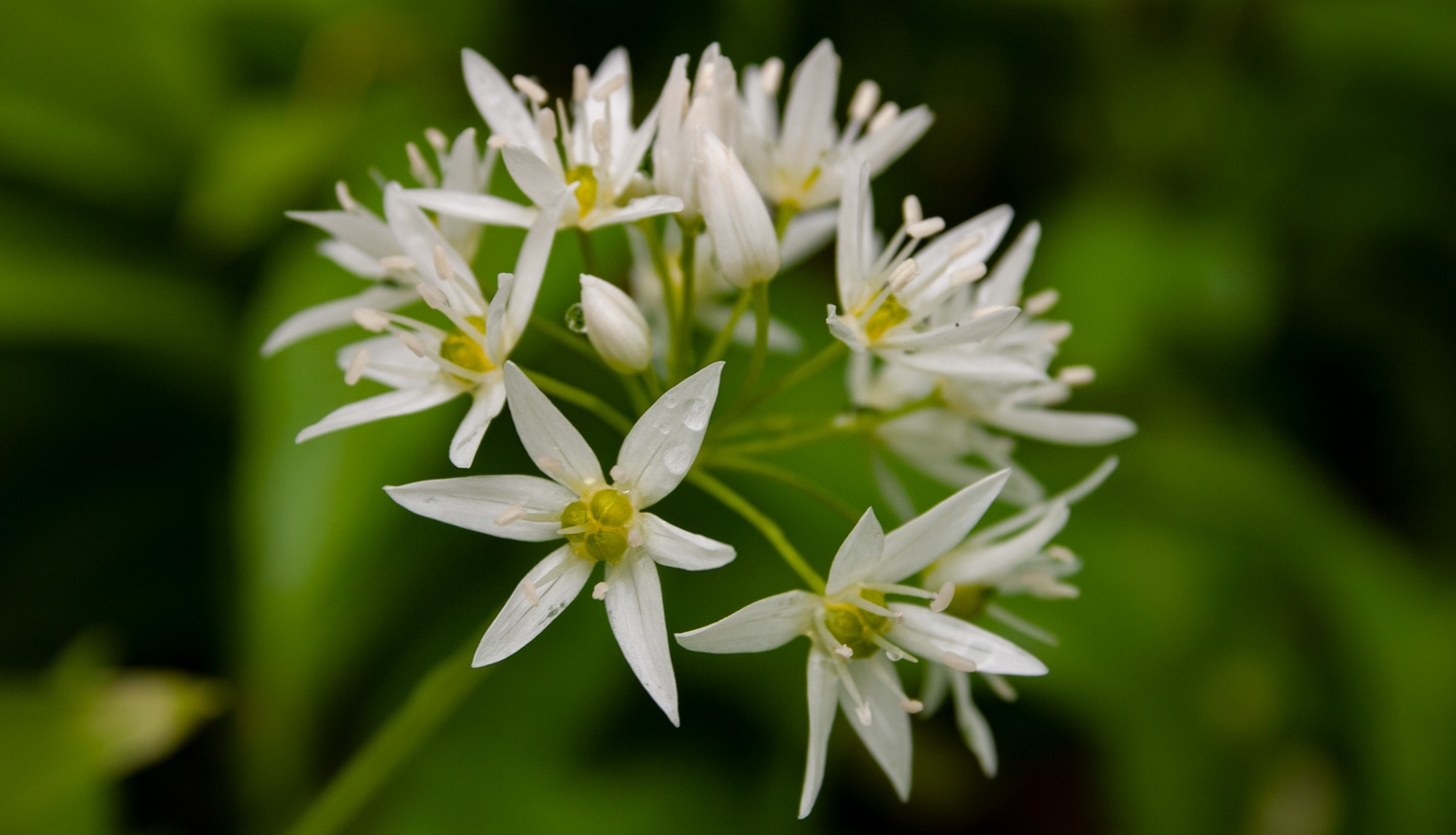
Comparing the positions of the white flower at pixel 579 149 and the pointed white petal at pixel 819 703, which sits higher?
the white flower at pixel 579 149

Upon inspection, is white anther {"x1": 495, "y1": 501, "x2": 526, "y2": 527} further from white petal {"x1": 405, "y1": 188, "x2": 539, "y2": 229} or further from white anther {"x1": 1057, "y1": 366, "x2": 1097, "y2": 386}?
white anther {"x1": 1057, "y1": 366, "x2": 1097, "y2": 386}

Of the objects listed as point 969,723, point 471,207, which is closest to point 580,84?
point 471,207

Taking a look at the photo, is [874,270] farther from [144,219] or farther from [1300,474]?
[144,219]

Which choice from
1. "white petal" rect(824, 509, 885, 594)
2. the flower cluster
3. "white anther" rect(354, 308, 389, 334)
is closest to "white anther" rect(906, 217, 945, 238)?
the flower cluster

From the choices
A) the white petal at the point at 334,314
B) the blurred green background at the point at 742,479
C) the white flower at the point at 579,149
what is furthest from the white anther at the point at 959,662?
the blurred green background at the point at 742,479

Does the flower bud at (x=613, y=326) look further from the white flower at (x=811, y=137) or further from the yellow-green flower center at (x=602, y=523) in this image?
the white flower at (x=811, y=137)

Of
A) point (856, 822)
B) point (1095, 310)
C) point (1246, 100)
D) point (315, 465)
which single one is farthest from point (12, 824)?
point (1246, 100)

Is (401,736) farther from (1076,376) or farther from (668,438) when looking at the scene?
(1076,376)
